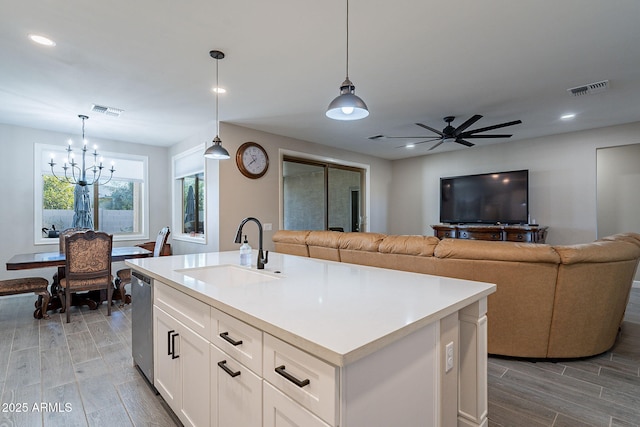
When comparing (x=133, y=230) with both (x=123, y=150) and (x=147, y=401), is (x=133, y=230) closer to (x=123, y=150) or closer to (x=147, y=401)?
(x=123, y=150)

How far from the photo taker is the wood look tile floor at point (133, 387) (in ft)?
6.09

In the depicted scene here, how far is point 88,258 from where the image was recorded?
3701 millimetres

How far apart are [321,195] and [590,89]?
4231 mm

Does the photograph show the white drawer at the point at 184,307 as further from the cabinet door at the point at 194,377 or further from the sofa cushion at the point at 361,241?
the sofa cushion at the point at 361,241

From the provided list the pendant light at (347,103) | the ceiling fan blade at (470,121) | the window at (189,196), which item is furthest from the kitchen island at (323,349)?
the window at (189,196)

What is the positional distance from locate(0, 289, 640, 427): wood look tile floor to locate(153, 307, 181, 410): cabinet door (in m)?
0.16

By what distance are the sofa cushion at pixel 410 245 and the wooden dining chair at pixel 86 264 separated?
3.42 meters

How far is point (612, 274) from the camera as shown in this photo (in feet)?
7.98

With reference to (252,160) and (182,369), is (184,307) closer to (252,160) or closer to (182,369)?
(182,369)

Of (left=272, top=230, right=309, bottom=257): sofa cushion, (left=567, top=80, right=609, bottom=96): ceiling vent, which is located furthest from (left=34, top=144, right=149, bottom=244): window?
(left=567, top=80, right=609, bottom=96): ceiling vent

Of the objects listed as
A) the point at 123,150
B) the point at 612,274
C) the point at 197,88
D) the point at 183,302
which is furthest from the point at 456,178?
the point at 123,150

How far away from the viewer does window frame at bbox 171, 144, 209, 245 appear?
15.9ft

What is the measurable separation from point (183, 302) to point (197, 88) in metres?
2.58

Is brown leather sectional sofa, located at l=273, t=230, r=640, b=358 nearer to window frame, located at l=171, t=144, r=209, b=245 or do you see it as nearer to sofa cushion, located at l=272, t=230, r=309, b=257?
sofa cushion, located at l=272, t=230, r=309, b=257
